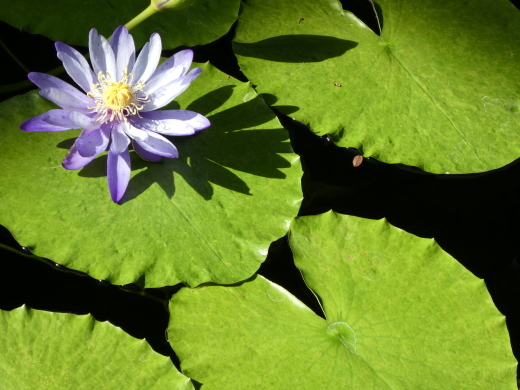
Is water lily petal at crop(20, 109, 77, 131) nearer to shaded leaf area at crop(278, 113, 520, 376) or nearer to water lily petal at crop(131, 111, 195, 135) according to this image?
water lily petal at crop(131, 111, 195, 135)

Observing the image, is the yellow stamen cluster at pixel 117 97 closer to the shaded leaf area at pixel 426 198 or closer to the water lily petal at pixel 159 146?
the water lily petal at pixel 159 146

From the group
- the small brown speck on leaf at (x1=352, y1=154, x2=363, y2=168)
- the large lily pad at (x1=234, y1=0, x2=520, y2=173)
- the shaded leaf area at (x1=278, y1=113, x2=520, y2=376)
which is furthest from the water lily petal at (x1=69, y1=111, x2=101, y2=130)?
the small brown speck on leaf at (x1=352, y1=154, x2=363, y2=168)

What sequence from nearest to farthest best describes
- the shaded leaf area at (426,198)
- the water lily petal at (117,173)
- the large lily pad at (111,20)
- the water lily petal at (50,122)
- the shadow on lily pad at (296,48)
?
the water lily petal at (50,122) < the water lily petal at (117,173) < the large lily pad at (111,20) < the shadow on lily pad at (296,48) < the shaded leaf area at (426,198)

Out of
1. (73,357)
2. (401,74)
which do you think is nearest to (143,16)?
(401,74)

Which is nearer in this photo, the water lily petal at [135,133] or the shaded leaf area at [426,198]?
the water lily petal at [135,133]

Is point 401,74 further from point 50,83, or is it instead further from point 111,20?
point 50,83

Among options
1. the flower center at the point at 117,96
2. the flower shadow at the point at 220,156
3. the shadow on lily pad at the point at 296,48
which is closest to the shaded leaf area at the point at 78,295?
the flower shadow at the point at 220,156

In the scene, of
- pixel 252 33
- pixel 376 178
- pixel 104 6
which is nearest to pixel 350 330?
pixel 376 178
